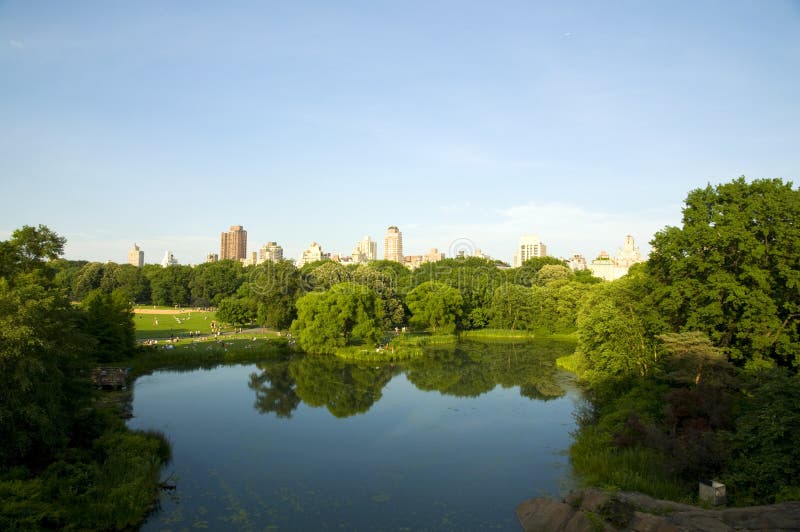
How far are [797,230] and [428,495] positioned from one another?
1702cm

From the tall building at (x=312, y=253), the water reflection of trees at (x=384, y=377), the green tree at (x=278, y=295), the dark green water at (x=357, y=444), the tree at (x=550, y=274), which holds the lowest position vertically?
the dark green water at (x=357, y=444)

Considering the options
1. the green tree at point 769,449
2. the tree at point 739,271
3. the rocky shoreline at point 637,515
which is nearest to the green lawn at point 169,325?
the rocky shoreline at point 637,515

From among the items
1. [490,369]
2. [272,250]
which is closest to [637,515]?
[490,369]

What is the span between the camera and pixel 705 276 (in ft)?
73.4

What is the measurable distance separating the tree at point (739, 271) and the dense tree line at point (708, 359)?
6 centimetres

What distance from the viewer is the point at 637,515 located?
11922 millimetres

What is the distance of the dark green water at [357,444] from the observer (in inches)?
584

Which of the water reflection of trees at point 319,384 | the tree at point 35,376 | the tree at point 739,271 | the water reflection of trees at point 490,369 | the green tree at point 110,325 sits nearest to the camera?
the tree at point 35,376

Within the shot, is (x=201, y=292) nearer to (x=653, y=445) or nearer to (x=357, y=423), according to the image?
(x=357, y=423)

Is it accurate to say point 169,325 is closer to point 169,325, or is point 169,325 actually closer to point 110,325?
point 169,325

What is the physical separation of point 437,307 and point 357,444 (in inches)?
1345

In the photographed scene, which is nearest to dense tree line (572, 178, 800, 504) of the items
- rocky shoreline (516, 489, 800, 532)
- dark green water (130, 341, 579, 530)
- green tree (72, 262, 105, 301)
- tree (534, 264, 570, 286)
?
rocky shoreline (516, 489, 800, 532)


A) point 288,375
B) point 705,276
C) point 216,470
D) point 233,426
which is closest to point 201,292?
point 288,375

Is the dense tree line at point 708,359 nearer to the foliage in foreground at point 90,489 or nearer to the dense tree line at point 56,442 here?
the foliage in foreground at point 90,489
